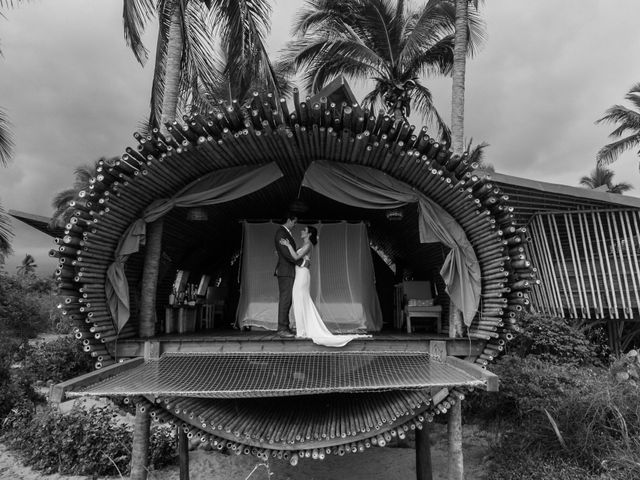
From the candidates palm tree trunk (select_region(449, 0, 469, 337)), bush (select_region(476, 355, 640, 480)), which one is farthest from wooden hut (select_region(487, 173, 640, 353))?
bush (select_region(476, 355, 640, 480))

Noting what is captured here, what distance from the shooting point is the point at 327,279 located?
709cm

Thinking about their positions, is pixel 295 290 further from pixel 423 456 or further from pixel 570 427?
pixel 570 427

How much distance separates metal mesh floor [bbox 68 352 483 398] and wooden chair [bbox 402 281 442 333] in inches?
54.9

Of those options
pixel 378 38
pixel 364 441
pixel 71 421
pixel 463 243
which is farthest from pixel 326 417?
pixel 378 38

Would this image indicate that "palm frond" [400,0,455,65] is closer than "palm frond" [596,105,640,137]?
Yes

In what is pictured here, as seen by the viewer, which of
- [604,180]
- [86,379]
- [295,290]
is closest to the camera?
[86,379]

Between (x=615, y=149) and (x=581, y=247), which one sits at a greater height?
(x=615, y=149)

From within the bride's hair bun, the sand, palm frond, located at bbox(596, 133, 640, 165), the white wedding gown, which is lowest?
the sand

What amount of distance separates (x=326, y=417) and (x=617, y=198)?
640 centimetres

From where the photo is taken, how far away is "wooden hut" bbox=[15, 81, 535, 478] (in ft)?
14.0

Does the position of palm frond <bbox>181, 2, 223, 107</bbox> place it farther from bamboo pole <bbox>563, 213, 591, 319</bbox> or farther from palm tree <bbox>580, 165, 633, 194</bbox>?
palm tree <bbox>580, 165, 633, 194</bbox>

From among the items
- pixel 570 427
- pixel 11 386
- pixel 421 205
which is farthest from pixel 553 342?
pixel 11 386

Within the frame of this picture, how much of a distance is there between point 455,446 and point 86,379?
4281 millimetres

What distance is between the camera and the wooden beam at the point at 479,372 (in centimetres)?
374
